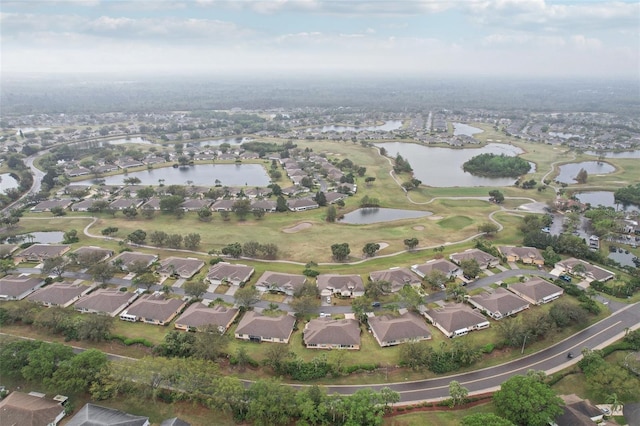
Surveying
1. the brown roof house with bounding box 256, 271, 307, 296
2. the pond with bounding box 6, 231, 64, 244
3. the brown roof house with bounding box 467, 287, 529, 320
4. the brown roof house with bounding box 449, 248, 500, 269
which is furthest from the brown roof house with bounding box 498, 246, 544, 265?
the pond with bounding box 6, 231, 64, 244

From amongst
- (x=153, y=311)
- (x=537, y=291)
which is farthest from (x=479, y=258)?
(x=153, y=311)

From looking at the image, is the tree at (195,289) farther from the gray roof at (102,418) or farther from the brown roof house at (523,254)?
the brown roof house at (523,254)

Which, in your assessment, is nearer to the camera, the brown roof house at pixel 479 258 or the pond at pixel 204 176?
the brown roof house at pixel 479 258

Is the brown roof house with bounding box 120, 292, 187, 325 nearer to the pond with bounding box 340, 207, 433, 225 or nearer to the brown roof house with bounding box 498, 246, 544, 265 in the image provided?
the pond with bounding box 340, 207, 433, 225

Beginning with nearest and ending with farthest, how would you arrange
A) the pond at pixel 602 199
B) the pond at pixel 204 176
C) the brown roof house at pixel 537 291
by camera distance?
the brown roof house at pixel 537 291 → the pond at pixel 602 199 → the pond at pixel 204 176

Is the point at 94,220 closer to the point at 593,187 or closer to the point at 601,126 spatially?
the point at 593,187

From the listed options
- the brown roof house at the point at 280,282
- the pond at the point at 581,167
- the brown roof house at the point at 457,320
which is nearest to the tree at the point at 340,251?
the brown roof house at the point at 280,282
